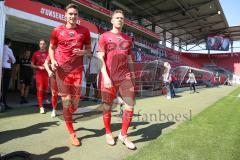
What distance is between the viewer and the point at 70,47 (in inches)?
187

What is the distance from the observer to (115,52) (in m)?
4.70

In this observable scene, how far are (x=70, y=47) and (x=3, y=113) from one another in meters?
3.81

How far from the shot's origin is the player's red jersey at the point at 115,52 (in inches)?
184

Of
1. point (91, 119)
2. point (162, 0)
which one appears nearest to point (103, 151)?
point (91, 119)

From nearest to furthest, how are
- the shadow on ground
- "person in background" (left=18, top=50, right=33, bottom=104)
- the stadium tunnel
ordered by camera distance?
1. the shadow on ground
2. the stadium tunnel
3. "person in background" (left=18, top=50, right=33, bottom=104)

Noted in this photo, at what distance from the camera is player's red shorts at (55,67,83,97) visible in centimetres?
479

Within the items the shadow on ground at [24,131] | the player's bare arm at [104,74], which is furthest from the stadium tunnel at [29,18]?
the player's bare arm at [104,74]

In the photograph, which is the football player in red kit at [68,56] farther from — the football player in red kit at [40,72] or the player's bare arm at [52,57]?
the football player in red kit at [40,72]

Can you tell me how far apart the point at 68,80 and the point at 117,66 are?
87cm

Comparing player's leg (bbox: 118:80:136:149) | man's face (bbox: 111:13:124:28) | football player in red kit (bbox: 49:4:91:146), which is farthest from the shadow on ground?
man's face (bbox: 111:13:124:28)

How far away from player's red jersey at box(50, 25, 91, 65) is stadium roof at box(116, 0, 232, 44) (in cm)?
2561

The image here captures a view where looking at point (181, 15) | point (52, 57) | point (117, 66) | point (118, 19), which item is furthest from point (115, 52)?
point (181, 15)

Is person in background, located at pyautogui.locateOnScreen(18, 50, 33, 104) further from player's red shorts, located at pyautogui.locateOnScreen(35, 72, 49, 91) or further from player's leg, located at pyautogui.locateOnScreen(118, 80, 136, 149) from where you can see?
player's leg, located at pyautogui.locateOnScreen(118, 80, 136, 149)

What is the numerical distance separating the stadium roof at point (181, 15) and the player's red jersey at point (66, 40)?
1008 inches
